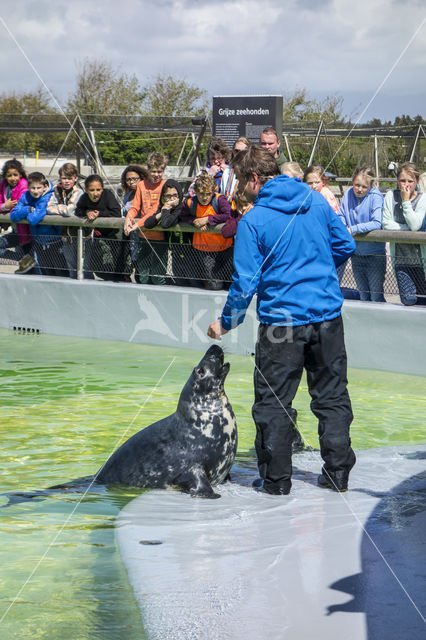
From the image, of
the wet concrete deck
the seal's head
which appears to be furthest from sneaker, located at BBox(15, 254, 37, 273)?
the wet concrete deck

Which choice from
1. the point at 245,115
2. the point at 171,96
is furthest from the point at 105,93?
the point at 245,115

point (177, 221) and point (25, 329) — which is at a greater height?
point (177, 221)

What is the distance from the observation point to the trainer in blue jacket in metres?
4.86

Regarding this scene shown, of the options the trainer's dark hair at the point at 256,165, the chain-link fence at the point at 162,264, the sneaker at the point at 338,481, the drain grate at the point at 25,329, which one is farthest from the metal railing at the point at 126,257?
the sneaker at the point at 338,481

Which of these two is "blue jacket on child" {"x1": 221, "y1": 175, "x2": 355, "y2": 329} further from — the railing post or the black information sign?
the black information sign

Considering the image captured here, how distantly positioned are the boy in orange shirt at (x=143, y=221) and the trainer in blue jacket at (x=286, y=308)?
207 inches

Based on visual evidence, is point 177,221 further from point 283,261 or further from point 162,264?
point 283,261

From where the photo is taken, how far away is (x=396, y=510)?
467 cm

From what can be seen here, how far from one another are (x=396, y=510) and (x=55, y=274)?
25.8 ft

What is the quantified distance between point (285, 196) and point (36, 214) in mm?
7048

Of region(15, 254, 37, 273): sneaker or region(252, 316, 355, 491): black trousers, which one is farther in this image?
region(15, 254, 37, 273): sneaker

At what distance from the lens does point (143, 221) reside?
10242 mm

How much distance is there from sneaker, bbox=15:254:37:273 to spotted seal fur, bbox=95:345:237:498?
22.2 ft

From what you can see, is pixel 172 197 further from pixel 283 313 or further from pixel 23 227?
pixel 283 313
